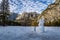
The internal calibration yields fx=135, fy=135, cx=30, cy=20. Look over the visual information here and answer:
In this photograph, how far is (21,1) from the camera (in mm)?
3762

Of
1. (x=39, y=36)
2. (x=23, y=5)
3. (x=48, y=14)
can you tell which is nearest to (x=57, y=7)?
(x=48, y=14)

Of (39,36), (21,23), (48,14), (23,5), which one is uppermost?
(23,5)

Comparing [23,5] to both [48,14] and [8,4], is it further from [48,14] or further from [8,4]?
[48,14]

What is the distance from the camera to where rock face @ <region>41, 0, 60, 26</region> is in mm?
3676

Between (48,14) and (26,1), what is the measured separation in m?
0.71

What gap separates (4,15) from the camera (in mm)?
3725

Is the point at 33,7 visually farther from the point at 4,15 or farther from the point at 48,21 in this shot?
the point at 4,15

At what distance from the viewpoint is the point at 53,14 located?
3.71 metres

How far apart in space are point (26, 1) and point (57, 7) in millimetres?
871

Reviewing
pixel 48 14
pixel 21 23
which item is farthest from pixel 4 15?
pixel 48 14

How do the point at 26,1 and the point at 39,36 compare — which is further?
the point at 26,1

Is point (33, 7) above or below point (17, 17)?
above

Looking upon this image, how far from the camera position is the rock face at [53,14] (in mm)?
3676

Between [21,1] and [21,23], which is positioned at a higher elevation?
[21,1]
